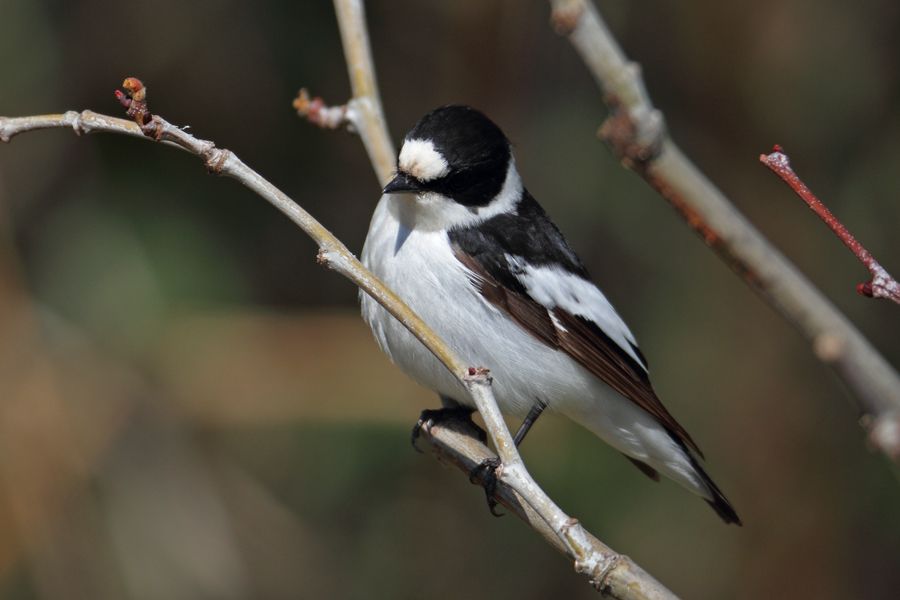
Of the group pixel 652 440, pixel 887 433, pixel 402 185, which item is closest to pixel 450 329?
pixel 402 185

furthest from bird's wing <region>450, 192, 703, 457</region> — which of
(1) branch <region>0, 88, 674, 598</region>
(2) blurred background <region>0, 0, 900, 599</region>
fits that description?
(2) blurred background <region>0, 0, 900, 599</region>

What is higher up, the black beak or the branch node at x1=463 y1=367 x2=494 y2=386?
the black beak

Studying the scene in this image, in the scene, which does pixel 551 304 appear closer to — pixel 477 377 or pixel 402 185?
pixel 402 185

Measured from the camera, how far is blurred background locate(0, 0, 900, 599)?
11.6 feet

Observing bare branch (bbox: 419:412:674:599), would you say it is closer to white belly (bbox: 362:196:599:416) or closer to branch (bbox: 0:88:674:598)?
branch (bbox: 0:88:674:598)

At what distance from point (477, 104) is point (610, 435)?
172 centimetres

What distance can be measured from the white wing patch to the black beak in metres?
0.29

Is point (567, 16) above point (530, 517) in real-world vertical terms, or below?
above

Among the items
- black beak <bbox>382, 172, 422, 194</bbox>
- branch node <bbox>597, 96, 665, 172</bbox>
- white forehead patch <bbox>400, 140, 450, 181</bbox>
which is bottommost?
branch node <bbox>597, 96, 665, 172</bbox>

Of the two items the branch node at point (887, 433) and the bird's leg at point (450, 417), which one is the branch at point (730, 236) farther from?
the bird's leg at point (450, 417)

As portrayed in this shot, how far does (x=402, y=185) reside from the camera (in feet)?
7.13

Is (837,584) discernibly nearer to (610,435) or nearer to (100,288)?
(610,435)

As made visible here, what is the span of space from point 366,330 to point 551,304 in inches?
58.5

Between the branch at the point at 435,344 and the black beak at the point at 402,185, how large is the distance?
2.14 feet
